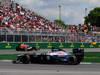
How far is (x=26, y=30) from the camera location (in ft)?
A: 135

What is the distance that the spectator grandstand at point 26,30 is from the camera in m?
40.7

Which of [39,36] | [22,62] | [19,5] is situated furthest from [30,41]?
[22,62]

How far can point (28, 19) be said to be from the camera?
145 ft

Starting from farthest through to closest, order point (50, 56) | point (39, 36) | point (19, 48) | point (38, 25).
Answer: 1. point (38, 25)
2. point (39, 36)
3. point (19, 48)
4. point (50, 56)

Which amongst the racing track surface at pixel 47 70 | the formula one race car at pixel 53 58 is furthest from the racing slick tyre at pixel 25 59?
the racing track surface at pixel 47 70

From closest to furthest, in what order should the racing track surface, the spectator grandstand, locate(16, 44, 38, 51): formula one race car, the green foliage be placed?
1. the racing track surface
2. locate(16, 44, 38, 51): formula one race car
3. the spectator grandstand
4. the green foliage

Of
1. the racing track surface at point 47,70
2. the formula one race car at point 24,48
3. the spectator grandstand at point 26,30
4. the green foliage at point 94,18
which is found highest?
the green foliage at point 94,18

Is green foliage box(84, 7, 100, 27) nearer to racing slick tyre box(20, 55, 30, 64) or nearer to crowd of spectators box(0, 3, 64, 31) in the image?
crowd of spectators box(0, 3, 64, 31)

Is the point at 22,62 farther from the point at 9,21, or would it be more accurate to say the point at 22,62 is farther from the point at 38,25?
the point at 38,25

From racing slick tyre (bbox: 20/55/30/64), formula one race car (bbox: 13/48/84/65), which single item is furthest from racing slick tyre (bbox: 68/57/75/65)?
racing slick tyre (bbox: 20/55/30/64)

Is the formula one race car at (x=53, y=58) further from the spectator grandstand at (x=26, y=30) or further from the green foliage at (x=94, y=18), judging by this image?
the green foliage at (x=94, y=18)

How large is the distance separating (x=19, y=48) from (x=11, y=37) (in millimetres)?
2540

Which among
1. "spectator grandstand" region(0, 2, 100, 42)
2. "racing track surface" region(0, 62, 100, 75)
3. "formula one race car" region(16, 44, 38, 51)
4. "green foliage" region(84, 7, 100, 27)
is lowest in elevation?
"racing track surface" region(0, 62, 100, 75)

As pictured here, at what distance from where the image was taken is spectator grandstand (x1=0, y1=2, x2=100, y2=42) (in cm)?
4066
